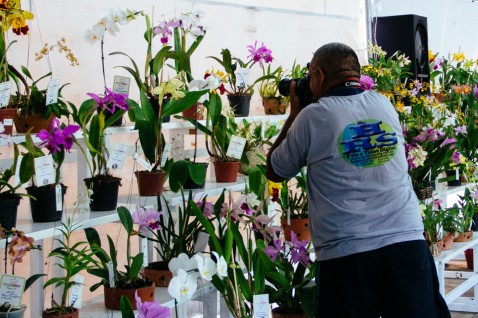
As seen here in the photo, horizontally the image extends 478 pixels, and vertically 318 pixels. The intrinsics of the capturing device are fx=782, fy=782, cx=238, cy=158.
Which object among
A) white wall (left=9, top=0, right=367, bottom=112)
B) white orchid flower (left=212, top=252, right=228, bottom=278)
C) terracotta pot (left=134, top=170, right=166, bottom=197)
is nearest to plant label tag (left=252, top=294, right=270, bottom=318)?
white orchid flower (left=212, top=252, right=228, bottom=278)

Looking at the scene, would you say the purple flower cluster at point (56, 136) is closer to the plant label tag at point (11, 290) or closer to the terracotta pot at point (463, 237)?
the plant label tag at point (11, 290)

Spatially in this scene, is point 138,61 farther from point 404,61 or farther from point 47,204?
point 404,61

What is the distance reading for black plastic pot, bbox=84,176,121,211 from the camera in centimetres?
271

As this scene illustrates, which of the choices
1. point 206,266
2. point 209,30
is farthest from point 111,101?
point 209,30

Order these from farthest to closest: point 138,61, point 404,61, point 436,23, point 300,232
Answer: point 436,23
point 404,61
point 138,61
point 300,232

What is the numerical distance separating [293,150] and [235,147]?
89cm

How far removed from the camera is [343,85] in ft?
7.83

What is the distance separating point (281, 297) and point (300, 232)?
2.30ft

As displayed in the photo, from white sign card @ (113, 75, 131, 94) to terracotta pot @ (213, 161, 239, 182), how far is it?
657mm

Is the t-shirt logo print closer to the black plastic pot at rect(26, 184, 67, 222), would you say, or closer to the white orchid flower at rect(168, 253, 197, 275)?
the white orchid flower at rect(168, 253, 197, 275)

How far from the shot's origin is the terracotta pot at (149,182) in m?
2.95

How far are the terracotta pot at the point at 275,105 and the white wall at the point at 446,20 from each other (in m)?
2.62

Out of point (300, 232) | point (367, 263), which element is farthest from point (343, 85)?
point (300, 232)

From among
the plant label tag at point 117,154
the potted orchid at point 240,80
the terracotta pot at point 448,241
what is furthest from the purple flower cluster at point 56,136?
the terracotta pot at point 448,241
